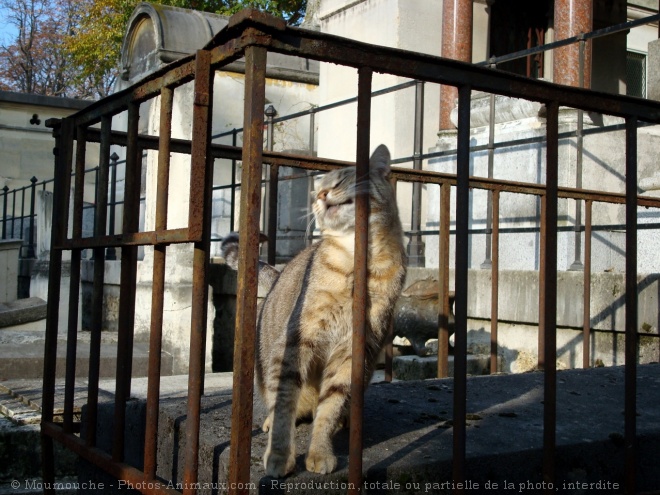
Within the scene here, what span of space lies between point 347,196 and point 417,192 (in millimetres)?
4116

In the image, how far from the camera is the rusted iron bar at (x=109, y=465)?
87.1 inches

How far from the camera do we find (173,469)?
8.42 feet

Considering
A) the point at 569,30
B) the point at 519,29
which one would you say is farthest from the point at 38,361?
the point at 519,29

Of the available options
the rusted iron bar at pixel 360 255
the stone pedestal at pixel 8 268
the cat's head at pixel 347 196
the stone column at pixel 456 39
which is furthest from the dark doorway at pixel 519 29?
the rusted iron bar at pixel 360 255

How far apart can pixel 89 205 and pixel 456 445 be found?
41.6 ft

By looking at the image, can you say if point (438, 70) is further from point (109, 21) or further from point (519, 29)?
point (109, 21)

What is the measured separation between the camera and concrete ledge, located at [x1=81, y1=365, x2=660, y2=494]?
2.17 m

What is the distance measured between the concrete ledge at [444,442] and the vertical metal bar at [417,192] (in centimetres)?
343

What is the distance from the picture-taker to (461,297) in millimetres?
2086

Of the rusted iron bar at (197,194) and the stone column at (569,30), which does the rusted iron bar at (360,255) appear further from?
the stone column at (569,30)

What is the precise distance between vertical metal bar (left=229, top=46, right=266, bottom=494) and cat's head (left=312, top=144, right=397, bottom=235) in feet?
3.13

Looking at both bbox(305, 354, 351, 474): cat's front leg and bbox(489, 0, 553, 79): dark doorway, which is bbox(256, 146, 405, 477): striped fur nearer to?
bbox(305, 354, 351, 474): cat's front leg

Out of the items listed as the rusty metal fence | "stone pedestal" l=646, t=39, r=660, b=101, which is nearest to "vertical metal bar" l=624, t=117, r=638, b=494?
the rusty metal fence

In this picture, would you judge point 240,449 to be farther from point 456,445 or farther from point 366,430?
point 366,430
